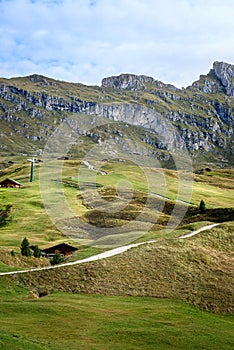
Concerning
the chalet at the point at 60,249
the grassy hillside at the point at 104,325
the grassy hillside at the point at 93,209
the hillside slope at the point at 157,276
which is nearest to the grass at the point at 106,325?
the grassy hillside at the point at 104,325

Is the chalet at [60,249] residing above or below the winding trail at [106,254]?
below

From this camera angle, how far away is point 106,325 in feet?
95.9

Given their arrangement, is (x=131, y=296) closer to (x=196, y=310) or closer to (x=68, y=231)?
(x=196, y=310)

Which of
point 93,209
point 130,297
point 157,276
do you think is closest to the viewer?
point 130,297

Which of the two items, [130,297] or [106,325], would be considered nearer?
[106,325]

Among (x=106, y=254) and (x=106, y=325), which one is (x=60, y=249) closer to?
(x=106, y=254)

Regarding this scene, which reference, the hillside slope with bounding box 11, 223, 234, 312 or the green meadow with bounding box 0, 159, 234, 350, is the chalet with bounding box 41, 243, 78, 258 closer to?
the green meadow with bounding box 0, 159, 234, 350

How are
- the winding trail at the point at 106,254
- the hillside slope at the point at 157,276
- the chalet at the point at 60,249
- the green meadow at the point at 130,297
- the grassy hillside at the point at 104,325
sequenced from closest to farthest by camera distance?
the grassy hillside at the point at 104,325 → the green meadow at the point at 130,297 → the hillside slope at the point at 157,276 → the winding trail at the point at 106,254 → the chalet at the point at 60,249

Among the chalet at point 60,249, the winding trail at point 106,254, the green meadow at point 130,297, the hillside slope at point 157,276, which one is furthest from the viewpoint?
the chalet at point 60,249

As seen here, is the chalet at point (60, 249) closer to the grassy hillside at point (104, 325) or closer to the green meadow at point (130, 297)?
the green meadow at point (130, 297)

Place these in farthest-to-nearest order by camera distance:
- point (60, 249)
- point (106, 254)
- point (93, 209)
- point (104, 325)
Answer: point (93, 209) → point (60, 249) → point (106, 254) → point (104, 325)

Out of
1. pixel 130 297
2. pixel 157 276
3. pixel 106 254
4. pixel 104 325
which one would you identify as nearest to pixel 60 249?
pixel 106 254

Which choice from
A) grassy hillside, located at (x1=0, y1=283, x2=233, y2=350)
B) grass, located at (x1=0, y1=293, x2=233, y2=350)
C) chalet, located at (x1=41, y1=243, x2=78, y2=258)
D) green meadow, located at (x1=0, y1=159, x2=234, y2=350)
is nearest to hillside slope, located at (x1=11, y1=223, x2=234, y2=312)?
green meadow, located at (x1=0, y1=159, x2=234, y2=350)

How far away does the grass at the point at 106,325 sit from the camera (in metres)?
25.3
